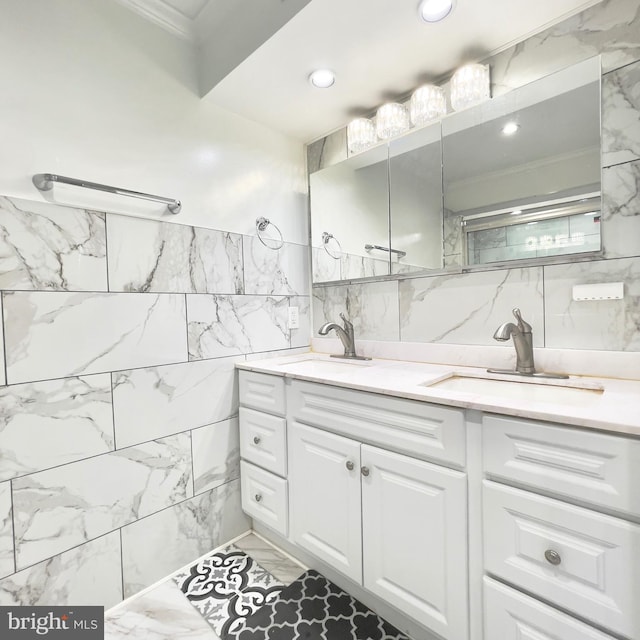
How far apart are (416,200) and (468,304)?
1.82 feet

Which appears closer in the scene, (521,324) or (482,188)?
(521,324)

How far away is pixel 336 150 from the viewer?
2.05 metres

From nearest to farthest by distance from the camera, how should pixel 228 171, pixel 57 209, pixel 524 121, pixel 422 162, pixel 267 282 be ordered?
pixel 57 209 → pixel 524 121 → pixel 422 162 → pixel 228 171 → pixel 267 282

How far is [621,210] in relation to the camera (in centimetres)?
122

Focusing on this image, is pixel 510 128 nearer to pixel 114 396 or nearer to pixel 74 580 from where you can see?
pixel 114 396

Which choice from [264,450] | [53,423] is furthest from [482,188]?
[53,423]

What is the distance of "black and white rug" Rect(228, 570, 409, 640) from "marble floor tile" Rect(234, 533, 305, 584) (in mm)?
87

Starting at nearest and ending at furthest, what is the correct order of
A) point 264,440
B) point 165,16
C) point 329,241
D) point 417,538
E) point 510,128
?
point 417,538 → point 510,128 → point 165,16 → point 264,440 → point 329,241

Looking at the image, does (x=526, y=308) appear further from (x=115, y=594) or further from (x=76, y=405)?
(x=115, y=594)

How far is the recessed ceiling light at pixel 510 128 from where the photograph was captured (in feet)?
4.61

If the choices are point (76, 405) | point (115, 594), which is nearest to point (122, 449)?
point (76, 405)

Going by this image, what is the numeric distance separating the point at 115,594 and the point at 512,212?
2161 mm

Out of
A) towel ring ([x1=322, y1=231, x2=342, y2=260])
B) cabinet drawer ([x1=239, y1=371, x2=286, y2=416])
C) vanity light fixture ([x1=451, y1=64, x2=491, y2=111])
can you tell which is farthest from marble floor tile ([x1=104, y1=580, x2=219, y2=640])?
vanity light fixture ([x1=451, y1=64, x2=491, y2=111])

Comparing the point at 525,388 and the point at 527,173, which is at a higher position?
the point at 527,173
